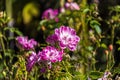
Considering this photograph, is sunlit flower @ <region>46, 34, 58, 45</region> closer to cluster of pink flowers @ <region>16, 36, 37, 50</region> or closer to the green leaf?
the green leaf

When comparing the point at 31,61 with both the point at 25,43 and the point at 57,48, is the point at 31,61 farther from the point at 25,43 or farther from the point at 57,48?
the point at 25,43

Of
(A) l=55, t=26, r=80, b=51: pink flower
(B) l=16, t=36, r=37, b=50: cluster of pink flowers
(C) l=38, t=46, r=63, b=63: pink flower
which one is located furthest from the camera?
(B) l=16, t=36, r=37, b=50: cluster of pink flowers

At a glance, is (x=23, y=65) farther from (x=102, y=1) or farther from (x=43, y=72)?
(x=102, y=1)

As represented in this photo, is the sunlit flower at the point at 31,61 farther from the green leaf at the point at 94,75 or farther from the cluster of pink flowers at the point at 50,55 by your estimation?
the green leaf at the point at 94,75

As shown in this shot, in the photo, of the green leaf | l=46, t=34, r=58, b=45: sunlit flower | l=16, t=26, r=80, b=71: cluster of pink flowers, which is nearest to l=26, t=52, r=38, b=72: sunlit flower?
l=16, t=26, r=80, b=71: cluster of pink flowers

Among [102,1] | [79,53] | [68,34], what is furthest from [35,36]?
[68,34]
